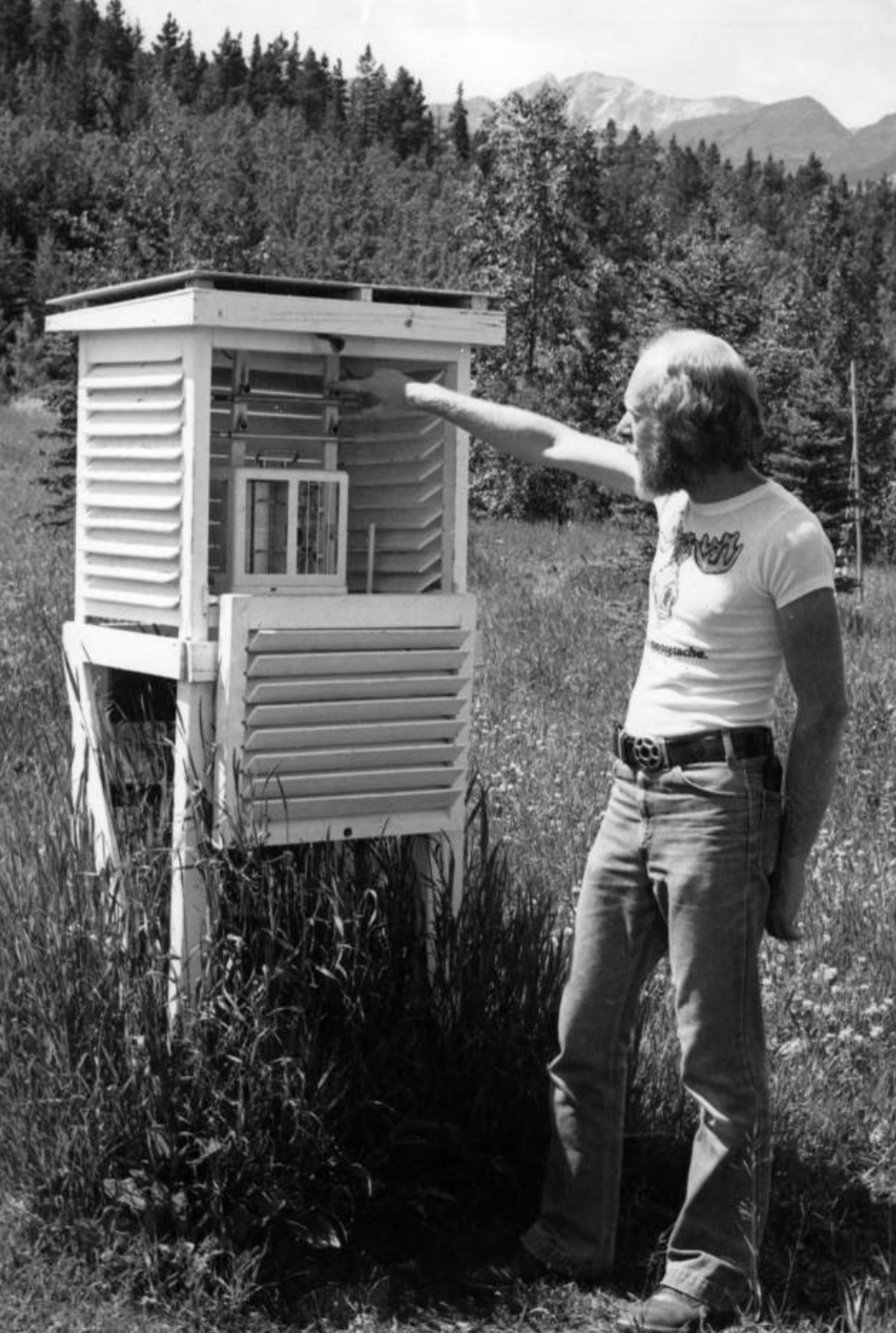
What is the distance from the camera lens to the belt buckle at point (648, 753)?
12.1ft

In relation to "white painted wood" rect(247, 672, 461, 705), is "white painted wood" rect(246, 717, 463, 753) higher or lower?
lower

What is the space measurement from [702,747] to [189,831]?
1178mm

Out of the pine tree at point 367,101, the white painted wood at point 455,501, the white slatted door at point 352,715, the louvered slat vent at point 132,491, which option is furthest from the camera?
the pine tree at point 367,101

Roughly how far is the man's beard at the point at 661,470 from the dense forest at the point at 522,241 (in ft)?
39.8

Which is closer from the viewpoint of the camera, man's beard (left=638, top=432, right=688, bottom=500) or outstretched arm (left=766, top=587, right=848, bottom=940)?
outstretched arm (left=766, top=587, right=848, bottom=940)

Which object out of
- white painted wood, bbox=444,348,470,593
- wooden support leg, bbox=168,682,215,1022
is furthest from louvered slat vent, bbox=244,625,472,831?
white painted wood, bbox=444,348,470,593

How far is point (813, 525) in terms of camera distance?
358cm

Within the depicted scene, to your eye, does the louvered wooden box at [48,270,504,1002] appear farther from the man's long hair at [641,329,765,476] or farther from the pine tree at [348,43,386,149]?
the pine tree at [348,43,386,149]

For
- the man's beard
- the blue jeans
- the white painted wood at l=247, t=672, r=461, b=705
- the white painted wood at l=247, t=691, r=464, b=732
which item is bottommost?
the blue jeans

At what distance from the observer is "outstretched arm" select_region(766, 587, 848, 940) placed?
355 cm

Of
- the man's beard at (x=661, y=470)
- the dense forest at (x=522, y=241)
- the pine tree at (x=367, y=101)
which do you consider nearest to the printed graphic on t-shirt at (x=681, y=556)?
the man's beard at (x=661, y=470)

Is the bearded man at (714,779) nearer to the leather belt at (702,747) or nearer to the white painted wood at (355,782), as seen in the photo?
the leather belt at (702,747)

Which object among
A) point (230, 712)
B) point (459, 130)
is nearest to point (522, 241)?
point (230, 712)

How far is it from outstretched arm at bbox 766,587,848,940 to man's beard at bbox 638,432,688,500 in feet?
1.21
